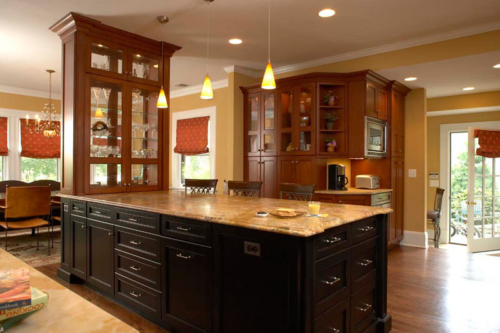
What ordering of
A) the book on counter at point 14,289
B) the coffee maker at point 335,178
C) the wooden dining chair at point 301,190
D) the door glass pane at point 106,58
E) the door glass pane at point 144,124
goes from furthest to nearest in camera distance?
the coffee maker at point 335,178
the door glass pane at point 144,124
the door glass pane at point 106,58
the wooden dining chair at point 301,190
the book on counter at point 14,289

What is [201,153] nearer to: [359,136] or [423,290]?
[359,136]

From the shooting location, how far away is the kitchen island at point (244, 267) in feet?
5.98

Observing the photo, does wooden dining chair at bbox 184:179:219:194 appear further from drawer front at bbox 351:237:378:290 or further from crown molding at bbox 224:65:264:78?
crown molding at bbox 224:65:264:78

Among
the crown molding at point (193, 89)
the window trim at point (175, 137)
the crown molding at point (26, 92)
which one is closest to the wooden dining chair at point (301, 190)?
the window trim at point (175, 137)

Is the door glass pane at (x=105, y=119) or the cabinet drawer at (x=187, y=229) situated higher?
the door glass pane at (x=105, y=119)

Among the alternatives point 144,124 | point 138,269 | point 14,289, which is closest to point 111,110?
point 144,124

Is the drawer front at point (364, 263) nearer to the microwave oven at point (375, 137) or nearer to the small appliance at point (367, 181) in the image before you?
the microwave oven at point (375, 137)

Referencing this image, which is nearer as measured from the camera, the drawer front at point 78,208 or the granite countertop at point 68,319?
the granite countertop at point 68,319

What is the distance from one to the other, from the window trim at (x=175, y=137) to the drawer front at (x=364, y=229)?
422cm

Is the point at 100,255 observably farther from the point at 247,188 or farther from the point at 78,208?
the point at 247,188

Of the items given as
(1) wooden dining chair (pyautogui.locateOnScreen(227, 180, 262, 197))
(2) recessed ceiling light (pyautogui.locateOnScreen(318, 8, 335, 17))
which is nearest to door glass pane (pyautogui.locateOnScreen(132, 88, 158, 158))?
(1) wooden dining chair (pyautogui.locateOnScreen(227, 180, 262, 197))

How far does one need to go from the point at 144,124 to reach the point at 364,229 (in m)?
2.87

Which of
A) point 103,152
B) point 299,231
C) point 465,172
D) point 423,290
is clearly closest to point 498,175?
point 465,172

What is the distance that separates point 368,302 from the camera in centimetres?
242
